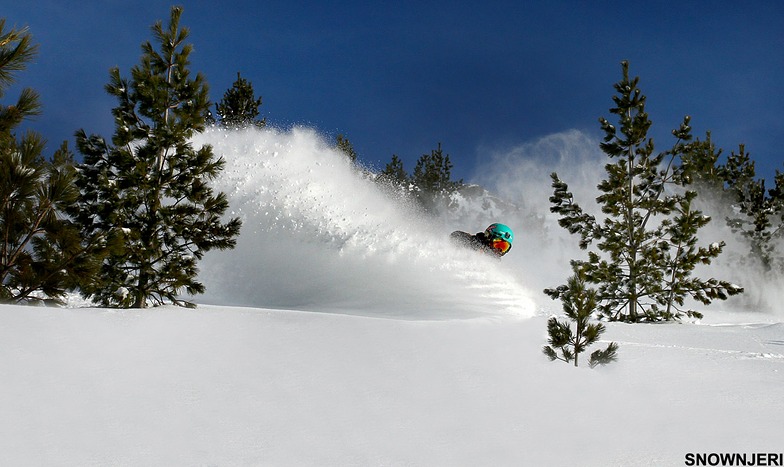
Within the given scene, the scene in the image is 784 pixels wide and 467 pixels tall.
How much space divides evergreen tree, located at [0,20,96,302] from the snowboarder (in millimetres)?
10457

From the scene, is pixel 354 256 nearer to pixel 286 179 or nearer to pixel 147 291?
pixel 286 179

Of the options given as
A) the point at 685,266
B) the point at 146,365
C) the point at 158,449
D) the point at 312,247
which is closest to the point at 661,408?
the point at 158,449

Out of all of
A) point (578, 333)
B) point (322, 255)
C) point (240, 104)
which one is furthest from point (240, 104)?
point (578, 333)

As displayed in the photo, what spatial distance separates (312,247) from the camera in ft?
48.6

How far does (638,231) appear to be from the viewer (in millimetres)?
15867

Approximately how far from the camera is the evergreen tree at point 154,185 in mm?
10328

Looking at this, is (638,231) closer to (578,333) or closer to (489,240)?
(489,240)

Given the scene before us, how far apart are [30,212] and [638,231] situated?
51.9 ft

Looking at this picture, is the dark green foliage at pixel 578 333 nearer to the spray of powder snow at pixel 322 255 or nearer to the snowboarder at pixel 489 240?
the spray of powder snow at pixel 322 255

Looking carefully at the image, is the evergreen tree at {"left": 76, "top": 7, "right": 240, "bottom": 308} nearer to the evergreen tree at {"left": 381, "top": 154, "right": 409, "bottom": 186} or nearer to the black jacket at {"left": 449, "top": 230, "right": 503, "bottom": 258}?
the black jacket at {"left": 449, "top": 230, "right": 503, "bottom": 258}

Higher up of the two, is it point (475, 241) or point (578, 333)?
point (475, 241)

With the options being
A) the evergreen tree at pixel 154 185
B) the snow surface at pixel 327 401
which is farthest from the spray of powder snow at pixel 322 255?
the snow surface at pixel 327 401

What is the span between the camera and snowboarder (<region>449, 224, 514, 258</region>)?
15680 millimetres

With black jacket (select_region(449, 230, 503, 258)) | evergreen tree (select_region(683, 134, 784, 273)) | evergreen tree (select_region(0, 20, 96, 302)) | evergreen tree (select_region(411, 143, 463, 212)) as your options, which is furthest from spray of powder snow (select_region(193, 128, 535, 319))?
evergreen tree (select_region(411, 143, 463, 212))
